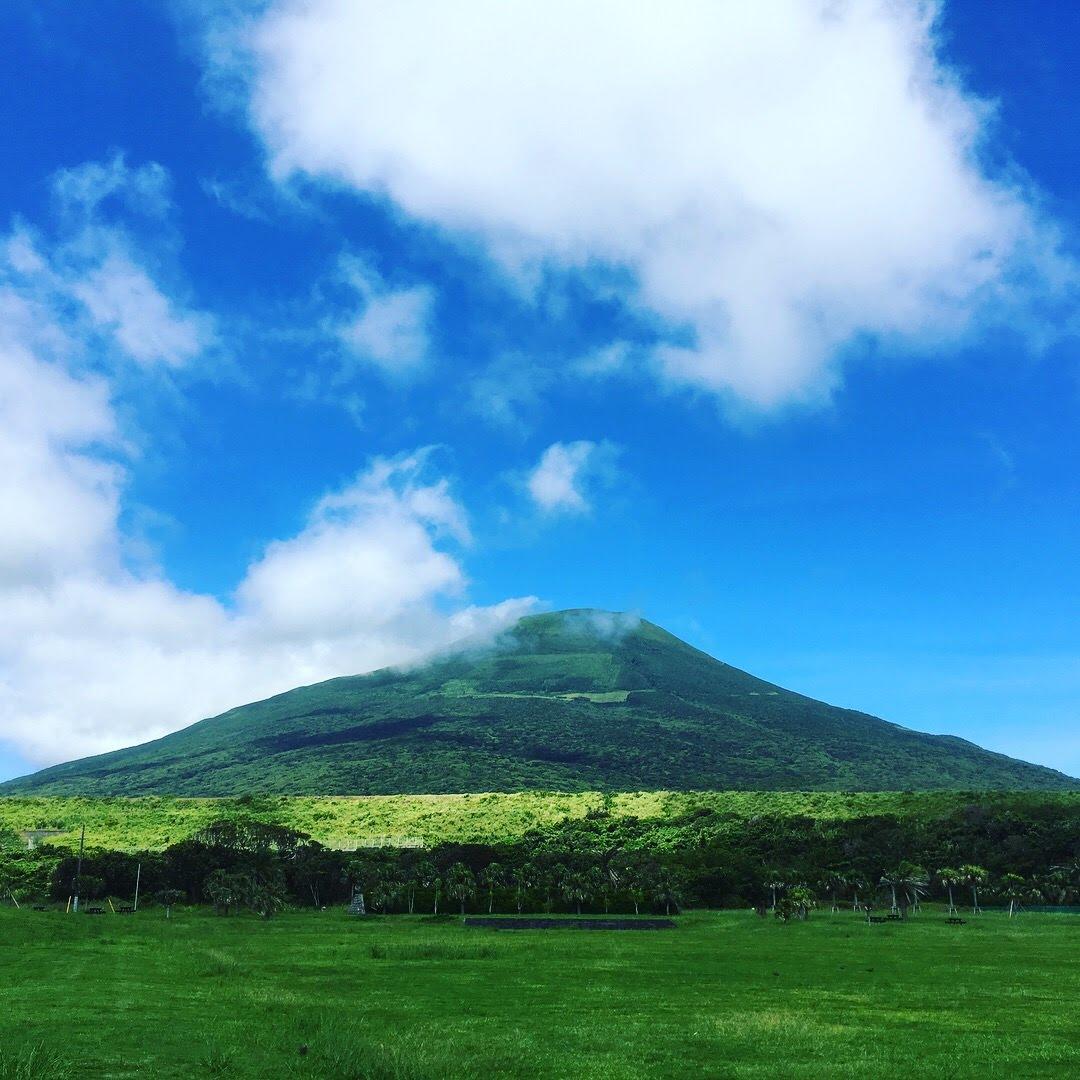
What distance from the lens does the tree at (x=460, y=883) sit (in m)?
89.6

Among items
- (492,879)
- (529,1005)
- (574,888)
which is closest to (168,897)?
(492,879)

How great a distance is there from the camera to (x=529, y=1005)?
34469 mm

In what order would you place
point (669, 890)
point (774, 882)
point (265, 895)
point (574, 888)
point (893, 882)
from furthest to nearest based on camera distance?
point (774, 882), point (893, 882), point (574, 888), point (669, 890), point (265, 895)

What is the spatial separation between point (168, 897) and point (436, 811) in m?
64.5

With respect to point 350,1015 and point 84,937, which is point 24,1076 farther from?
point 84,937

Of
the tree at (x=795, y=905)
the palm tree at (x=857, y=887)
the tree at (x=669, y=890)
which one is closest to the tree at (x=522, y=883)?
the tree at (x=669, y=890)

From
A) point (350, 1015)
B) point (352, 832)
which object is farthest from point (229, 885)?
point (350, 1015)

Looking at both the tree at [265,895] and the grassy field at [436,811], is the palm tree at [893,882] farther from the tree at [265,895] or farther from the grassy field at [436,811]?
the tree at [265,895]

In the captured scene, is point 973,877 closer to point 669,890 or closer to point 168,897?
point 669,890

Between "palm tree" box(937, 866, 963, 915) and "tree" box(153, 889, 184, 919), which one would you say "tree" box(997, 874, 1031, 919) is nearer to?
"palm tree" box(937, 866, 963, 915)

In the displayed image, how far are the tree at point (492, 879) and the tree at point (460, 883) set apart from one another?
115 cm

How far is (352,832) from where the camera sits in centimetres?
13712

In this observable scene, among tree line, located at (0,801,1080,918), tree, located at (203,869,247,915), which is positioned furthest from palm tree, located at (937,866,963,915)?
tree, located at (203,869,247,915)

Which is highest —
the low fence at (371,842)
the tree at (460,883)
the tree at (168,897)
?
the low fence at (371,842)
